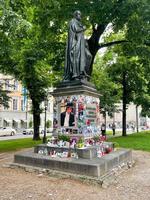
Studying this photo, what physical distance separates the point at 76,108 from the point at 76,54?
89.6 inches

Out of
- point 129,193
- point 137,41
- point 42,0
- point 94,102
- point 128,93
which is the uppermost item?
point 42,0

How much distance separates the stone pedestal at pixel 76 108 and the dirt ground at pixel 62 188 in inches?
96.1

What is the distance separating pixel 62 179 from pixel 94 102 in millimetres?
4177

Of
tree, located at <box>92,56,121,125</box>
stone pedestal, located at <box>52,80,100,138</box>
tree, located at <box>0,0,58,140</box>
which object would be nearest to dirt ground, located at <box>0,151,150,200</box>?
stone pedestal, located at <box>52,80,100,138</box>

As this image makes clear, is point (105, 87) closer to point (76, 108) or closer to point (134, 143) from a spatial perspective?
point (134, 143)

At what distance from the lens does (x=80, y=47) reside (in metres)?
11.6

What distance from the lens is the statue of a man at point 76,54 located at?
11.5 m

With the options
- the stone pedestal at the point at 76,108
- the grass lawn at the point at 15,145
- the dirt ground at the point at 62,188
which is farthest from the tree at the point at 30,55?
the dirt ground at the point at 62,188

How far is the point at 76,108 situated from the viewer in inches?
433

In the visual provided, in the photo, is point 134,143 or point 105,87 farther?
point 105,87

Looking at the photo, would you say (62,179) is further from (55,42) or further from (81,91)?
(55,42)

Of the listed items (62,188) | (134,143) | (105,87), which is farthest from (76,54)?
(105,87)

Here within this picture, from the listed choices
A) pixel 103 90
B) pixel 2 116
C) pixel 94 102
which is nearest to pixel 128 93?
pixel 103 90

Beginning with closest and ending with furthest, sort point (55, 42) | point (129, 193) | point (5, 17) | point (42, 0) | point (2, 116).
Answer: point (129, 193), point (5, 17), point (42, 0), point (55, 42), point (2, 116)
